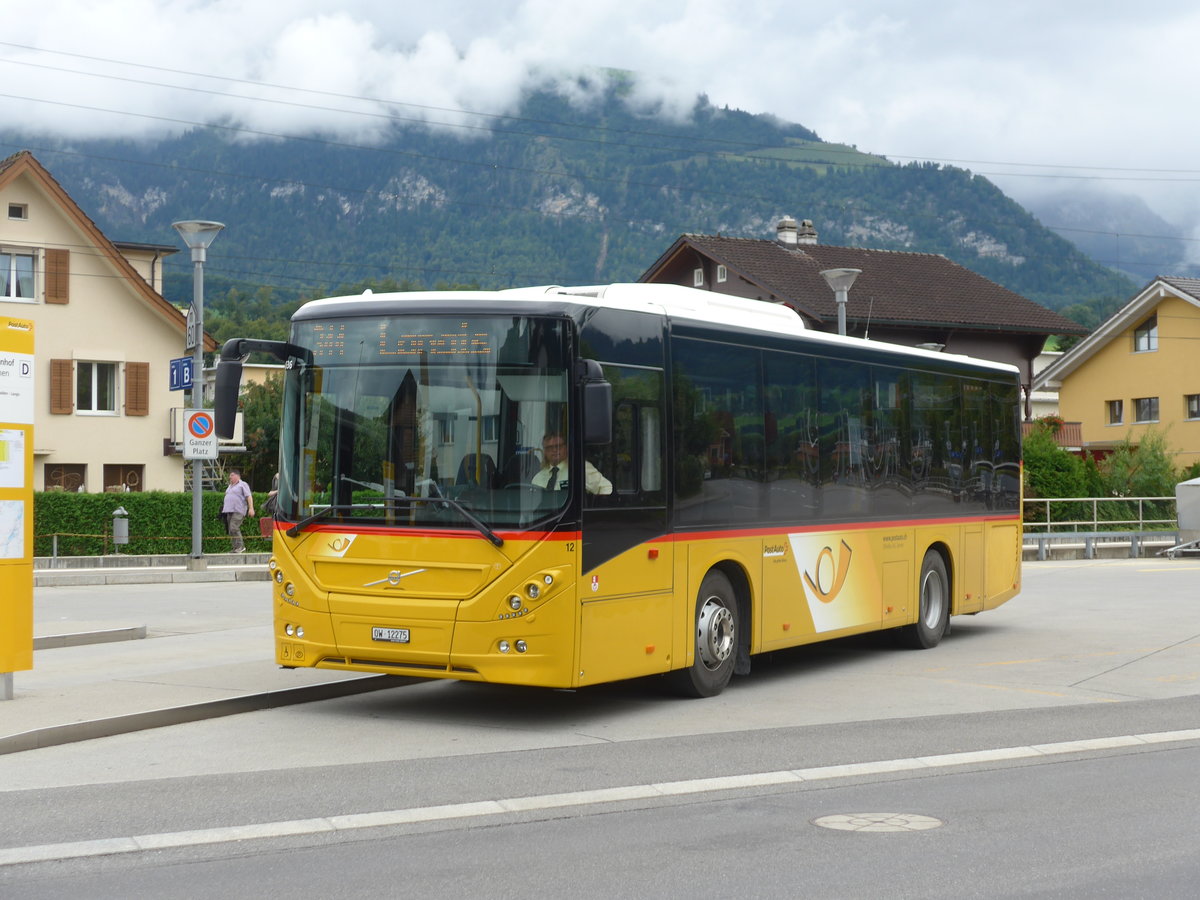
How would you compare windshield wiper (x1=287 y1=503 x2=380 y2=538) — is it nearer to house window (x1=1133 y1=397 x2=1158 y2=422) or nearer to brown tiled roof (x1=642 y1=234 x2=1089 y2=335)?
brown tiled roof (x1=642 y1=234 x2=1089 y2=335)

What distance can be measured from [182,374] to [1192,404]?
4552 centimetres

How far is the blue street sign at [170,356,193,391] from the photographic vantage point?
28438mm

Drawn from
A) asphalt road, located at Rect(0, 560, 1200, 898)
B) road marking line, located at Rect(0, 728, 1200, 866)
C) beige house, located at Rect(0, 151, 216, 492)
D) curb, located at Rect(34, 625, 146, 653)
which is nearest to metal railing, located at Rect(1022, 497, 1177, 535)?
beige house, located at Rect(0, 151, 216, 492)

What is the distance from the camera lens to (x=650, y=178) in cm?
19088

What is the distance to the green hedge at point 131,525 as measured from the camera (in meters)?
35.1

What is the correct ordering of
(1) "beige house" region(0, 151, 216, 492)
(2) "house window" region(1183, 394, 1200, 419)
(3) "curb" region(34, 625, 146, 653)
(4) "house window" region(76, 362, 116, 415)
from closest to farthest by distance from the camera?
1. (3) "curb" region(34, 625, 146, 653)
2. (1) "beige house" region(0, 151, 216, 492)
3. (4) "house window" region(76, 362, 116, 415)
4. (2) "house window" region(1183, 394, 1200, 419)

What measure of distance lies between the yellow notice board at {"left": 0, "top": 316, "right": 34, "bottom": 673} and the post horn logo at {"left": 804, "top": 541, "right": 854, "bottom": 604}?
20.5 ft

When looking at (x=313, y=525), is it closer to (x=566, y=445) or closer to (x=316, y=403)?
(x=316, y=403)

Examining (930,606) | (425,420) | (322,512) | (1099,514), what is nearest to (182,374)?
(930,606)

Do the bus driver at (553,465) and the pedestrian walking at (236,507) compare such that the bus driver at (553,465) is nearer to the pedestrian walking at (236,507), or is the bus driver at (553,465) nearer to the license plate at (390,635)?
the license plate at (390,635)

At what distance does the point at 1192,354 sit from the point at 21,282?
138 feet

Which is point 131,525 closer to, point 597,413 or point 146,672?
point 146,672

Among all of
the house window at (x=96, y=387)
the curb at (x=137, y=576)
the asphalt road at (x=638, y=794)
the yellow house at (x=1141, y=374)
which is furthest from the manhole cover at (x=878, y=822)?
the yellow house at (x=1141, y=374)

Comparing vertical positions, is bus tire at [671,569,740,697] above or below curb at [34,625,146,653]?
above
